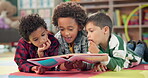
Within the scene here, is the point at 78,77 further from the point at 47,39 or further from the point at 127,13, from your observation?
the point at 127,13

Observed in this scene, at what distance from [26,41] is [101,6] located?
2.97m

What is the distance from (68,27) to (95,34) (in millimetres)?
172

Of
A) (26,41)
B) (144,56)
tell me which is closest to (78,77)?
(26,41)

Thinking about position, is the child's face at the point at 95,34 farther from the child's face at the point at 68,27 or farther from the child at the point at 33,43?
the child at the point at 33,43

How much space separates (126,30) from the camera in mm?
4141

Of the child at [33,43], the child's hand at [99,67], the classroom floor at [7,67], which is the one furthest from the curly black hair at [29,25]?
the child's hand at [99,67]

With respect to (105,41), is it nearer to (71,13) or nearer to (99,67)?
(99,67)

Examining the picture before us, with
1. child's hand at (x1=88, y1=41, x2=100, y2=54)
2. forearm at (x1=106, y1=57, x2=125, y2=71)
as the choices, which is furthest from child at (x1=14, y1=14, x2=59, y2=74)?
forearm at (x1=106, y1=57, x2=125, y2=71)

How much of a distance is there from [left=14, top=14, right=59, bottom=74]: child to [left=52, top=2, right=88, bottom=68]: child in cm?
8

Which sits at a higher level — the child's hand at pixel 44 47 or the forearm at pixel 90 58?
the child's hand at pixel 44 47

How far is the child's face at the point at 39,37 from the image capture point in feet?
4.73

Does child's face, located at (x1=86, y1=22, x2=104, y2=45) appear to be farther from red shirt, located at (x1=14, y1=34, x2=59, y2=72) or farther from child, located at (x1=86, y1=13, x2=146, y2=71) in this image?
red shirt, located at (x1=14, y1=34, x2=59, y2=72)

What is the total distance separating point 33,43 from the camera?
A: 4.84 feet

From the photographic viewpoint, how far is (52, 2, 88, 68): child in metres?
1.57
